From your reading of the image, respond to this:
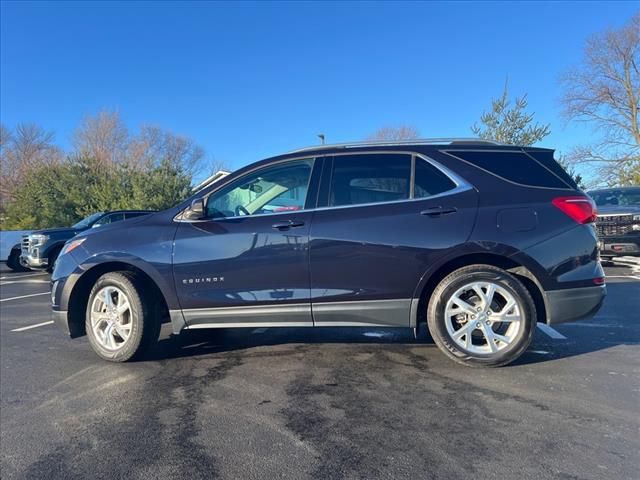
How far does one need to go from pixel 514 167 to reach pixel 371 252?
1379mm

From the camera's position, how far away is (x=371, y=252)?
11.7 ft

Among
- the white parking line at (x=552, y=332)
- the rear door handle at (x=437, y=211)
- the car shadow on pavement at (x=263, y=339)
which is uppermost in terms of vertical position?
the rear door handle at (x=437, y=211)

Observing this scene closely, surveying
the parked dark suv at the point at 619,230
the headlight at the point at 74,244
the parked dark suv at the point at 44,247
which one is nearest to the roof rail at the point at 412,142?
the headlight at the point at 74,244

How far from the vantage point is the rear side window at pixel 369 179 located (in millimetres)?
3723

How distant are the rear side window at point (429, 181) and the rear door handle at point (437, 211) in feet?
0.49

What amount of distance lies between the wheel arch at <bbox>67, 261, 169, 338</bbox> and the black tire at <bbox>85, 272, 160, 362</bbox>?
0.21 ft

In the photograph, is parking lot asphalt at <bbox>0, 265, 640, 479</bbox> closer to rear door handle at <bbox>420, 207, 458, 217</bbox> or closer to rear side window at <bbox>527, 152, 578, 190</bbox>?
rear door handle at <bbox>420, 207, 458, 217</bbox>

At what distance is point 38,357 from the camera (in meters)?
4.40

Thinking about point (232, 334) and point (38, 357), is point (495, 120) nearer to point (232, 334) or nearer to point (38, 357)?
point (232, 334)

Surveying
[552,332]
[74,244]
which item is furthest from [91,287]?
[552,332]

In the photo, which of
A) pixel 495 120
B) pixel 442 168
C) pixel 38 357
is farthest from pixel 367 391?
pixel 495 120

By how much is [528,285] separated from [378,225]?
51.4 inches

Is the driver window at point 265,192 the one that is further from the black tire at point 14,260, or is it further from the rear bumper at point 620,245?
the black tire at point 14,260

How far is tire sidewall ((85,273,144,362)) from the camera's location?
392 cm
